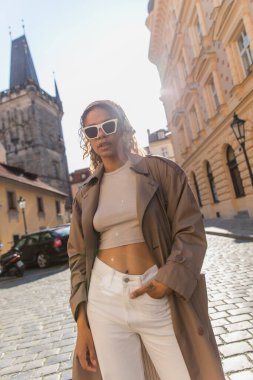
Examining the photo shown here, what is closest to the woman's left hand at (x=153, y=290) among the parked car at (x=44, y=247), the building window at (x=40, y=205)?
the parked car at (x=44, y=247)

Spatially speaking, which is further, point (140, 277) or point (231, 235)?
point (231, 235)

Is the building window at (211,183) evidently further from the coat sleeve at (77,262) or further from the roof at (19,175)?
the coat sleeve at (77,262)

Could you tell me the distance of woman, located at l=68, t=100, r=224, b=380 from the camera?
4.72 ft

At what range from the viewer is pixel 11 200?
79.0 ft

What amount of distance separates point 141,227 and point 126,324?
0.43 m

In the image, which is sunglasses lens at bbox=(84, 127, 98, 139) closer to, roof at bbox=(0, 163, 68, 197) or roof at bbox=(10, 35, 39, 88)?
roof at bbox=(0, 163, 68, 197)

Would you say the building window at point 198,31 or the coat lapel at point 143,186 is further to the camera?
the building window at point 198,31

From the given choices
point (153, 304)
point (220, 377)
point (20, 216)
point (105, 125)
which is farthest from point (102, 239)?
point (20, 216)

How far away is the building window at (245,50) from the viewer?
14.5 m

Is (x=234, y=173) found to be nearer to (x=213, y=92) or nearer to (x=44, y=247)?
(x=213, y=92)

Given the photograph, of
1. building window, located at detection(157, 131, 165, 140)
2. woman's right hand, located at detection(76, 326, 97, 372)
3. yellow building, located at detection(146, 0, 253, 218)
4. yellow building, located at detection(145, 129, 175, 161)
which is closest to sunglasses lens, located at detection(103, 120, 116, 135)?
woman's right hand, located at detection(76, 326, 97, 372)

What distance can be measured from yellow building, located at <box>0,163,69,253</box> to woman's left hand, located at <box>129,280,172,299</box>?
67.9 ft

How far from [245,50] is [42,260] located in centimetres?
1252

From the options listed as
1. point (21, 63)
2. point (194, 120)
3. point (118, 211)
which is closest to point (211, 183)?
point (194, 120)
